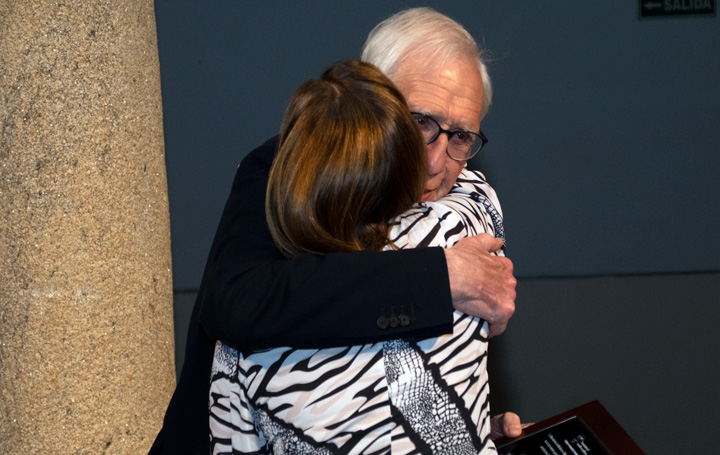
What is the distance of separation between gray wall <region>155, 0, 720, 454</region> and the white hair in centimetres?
109

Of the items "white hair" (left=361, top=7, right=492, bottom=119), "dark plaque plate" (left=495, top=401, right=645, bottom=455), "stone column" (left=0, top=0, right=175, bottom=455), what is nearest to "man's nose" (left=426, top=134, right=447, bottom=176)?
"white hair" (left=361, top=7, right=492, bottom=119)

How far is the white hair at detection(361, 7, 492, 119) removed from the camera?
1.68 m

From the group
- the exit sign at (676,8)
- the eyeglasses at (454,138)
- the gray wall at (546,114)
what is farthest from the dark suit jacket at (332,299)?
the exit sign at (676,8)

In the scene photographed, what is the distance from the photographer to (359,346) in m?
1.11

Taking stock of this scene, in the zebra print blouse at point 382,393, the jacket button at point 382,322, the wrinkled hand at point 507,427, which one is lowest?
the wrinkled hand at point 507,427

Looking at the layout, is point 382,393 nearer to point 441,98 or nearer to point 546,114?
point 441,98

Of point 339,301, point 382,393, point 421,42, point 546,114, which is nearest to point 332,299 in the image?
point 339,301

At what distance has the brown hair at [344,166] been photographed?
1068 mm

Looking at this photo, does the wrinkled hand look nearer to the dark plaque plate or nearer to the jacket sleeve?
the dark plaque plate

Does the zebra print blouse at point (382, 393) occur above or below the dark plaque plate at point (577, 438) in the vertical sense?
above

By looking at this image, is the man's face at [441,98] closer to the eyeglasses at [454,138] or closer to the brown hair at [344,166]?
the eyeglasses at [454,138]

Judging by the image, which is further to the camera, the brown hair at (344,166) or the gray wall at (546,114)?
the gray wall at (546,114)

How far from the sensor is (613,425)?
1429 millimetres

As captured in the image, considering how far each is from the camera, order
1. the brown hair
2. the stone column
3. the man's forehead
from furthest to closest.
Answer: the stone column → the man's forehead → the brown hair
